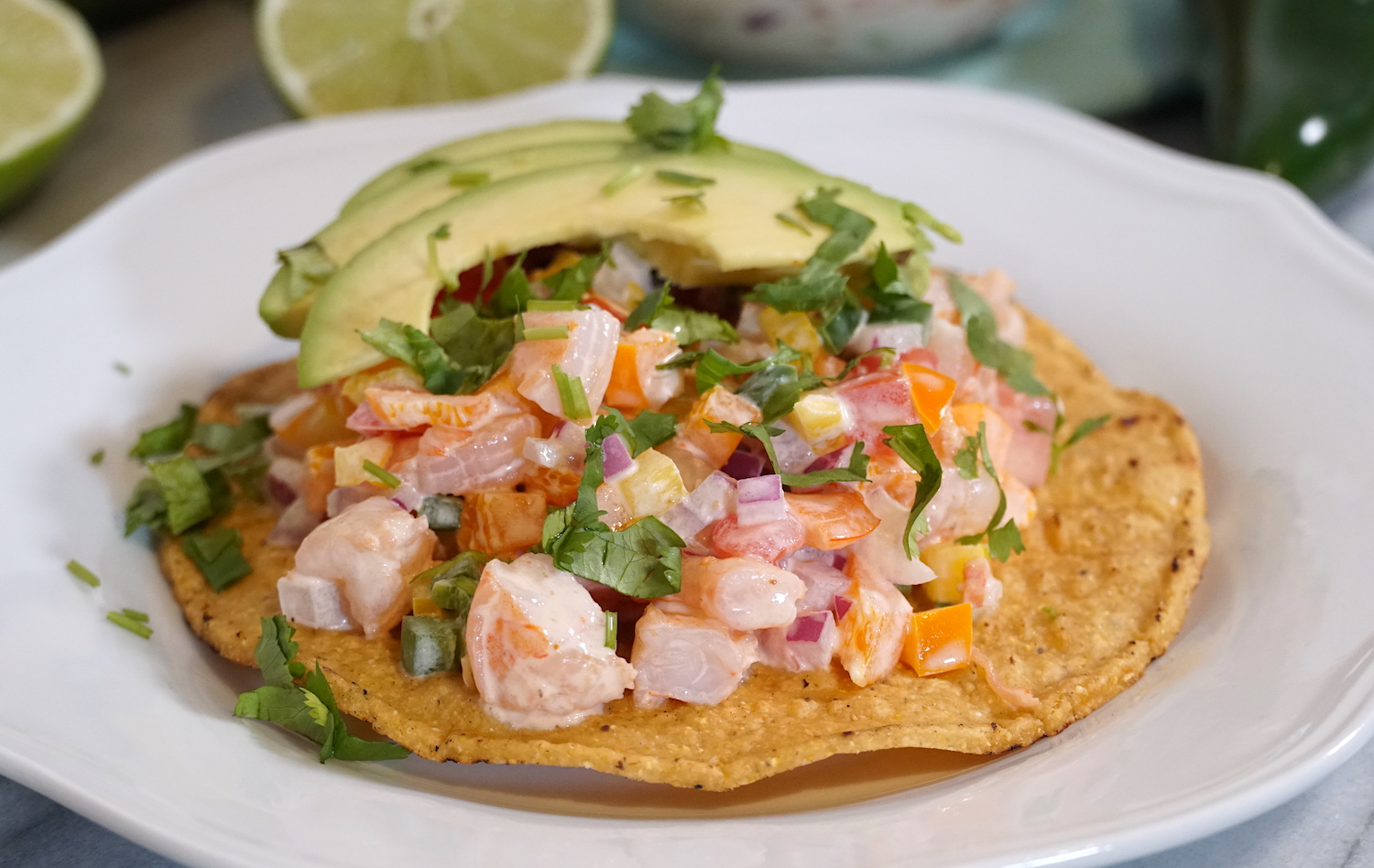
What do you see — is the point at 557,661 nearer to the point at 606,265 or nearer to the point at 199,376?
the point at 606,265

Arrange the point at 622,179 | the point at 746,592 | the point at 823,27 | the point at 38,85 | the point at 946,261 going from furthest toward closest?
the point at 823,27
the point at 38,85
the point at 946,261
the point at 622,179
the point at 746,592

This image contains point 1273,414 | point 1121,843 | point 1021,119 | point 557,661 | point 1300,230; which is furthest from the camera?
point 1021,119

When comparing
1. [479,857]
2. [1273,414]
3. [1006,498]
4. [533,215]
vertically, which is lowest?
[479,857]

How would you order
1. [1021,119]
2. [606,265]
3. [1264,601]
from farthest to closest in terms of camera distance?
[1021,119] → [606,265] → [1264,601]

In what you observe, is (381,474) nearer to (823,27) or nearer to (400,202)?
(400,202)

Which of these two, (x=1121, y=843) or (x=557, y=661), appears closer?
(x=1121, y=843)

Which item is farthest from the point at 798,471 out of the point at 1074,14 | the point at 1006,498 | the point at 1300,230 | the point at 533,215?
the point at 1074,14

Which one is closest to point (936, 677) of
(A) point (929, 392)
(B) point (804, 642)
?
(B) point (804, 642)
